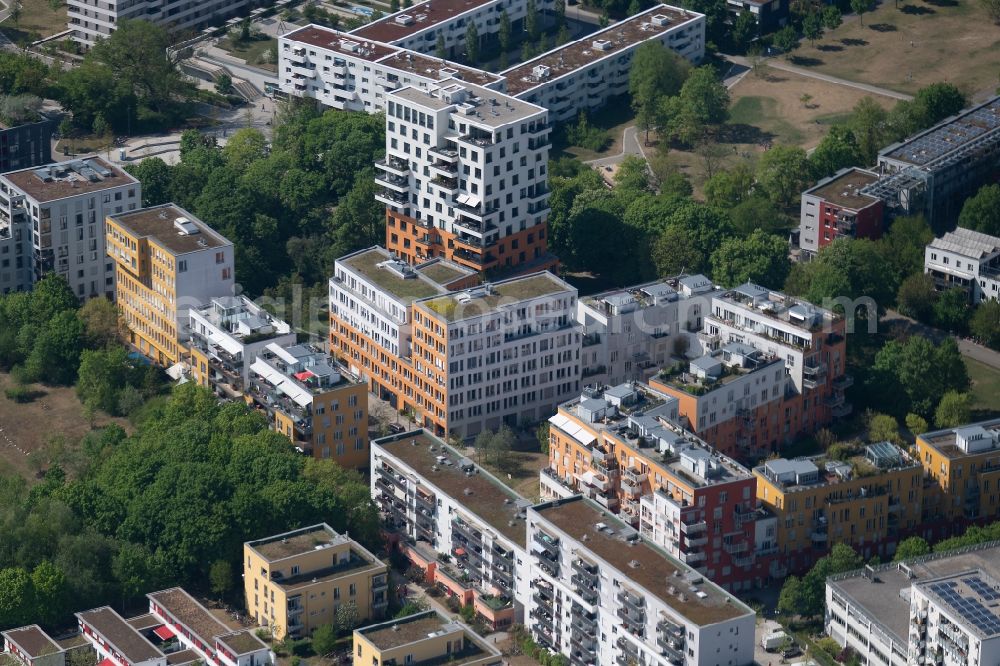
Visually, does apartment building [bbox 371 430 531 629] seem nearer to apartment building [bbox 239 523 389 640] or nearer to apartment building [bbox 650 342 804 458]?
apartment building [bbox 239 523 389 640]

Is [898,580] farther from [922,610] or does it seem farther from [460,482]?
[460,482]

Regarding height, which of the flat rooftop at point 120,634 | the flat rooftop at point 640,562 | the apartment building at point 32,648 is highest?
the flat rooftop at point 640,562

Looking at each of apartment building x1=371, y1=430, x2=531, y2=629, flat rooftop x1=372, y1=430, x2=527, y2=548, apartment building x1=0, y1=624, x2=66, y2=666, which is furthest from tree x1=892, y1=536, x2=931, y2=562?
apartment building x1=0, y1=624, x2=66, y2=666

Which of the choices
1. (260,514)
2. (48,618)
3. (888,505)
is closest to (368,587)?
(260,514)

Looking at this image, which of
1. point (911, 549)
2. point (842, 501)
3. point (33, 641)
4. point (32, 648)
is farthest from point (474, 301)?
point (32, 648)

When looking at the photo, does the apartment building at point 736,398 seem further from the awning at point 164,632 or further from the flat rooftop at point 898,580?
the awning at point 164,632

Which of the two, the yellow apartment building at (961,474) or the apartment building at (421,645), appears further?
the yellow apartment building at (961,474)

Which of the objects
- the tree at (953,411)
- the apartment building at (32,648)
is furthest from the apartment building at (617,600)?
the tree at (953,411)
